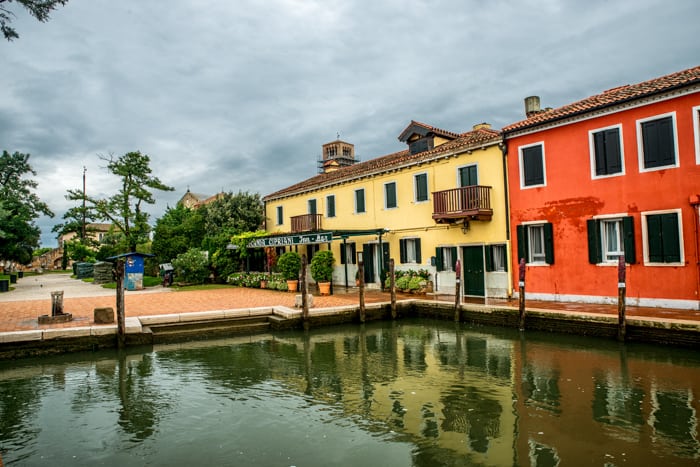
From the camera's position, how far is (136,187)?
108 feet

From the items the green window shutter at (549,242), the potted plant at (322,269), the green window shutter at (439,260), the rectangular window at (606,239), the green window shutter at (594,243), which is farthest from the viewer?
the potted plant at (322,269)

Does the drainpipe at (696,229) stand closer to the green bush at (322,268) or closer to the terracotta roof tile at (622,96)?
the terracotta roof tile at (622,96)

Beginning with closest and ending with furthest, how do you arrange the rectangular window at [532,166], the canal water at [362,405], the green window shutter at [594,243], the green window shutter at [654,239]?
the canal water at [362,405]
the green window shutter at [654,239]
the green window shutter at [594,243]
the rectangular window at [532,166]

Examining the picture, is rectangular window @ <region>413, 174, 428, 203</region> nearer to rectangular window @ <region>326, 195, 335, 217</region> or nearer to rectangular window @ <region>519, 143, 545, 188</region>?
rectangular window @ <region>519, 143, 545, 188</region>

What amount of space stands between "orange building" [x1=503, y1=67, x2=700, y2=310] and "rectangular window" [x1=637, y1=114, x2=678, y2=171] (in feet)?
0.08

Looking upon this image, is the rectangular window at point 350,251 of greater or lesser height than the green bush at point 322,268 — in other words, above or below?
above

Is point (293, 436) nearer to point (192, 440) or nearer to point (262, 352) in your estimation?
point (192, 440)

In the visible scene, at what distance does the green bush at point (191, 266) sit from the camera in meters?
25.4

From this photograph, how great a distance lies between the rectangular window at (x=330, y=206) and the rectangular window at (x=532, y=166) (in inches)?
424

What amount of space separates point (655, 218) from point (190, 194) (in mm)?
58383

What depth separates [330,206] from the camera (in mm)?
24125

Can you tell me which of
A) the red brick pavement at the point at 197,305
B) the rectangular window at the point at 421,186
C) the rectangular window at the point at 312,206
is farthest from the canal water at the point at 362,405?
the rectangular window at the point at 312,206

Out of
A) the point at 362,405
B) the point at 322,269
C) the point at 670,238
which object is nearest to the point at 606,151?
the point at 670,238

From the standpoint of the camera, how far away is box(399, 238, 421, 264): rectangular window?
19.2 meters
